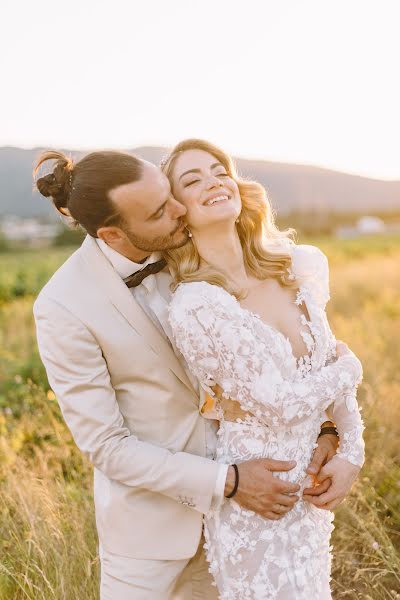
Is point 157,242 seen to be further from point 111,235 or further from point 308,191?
point 308,191

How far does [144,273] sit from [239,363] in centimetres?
56

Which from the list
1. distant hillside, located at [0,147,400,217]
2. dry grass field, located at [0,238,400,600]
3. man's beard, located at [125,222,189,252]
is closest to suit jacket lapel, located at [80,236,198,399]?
man's beard, located at [125,222,189,252]

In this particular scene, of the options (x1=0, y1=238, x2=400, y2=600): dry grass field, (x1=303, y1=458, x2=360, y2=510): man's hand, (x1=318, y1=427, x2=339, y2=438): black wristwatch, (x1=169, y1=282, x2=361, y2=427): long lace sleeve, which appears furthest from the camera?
(x1=0, y1=238, x2=400, y2=600): dry grass field

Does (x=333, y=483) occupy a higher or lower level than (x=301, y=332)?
lower

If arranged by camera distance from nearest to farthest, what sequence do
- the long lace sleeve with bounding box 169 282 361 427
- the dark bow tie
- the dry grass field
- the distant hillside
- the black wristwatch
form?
the long lace sleeve with bounding box 169 282 361 427
the dark bow tie
the black wristwatch
the dry grass field
the distant hillside

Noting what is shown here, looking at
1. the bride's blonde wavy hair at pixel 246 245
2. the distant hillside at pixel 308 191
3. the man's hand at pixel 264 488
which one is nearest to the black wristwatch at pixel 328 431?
the man's hand at pixel 264 488

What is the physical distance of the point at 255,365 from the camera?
2252mm

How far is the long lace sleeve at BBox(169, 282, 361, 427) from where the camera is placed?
Result: 2252mm

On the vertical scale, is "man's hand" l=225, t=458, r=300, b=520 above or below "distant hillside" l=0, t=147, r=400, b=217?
above

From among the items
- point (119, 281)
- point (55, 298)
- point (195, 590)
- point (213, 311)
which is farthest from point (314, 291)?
point (195, 590)

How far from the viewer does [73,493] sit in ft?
12.4

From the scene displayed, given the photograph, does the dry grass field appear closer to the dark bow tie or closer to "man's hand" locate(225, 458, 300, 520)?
"man's hand" locate(225, 458, 300, 520)

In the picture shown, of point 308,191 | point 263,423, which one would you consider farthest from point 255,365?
point 308,191

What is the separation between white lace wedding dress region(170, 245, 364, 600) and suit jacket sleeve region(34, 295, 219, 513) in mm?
180
